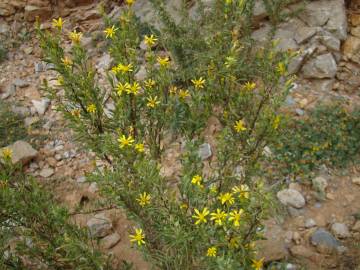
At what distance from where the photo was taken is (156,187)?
2379 millimetres

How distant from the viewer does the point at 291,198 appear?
4078mm

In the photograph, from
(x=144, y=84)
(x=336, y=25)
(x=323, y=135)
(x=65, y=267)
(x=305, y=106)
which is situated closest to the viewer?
(x=144, y=84)

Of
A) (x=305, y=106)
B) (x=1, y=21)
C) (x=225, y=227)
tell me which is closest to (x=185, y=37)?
(x=305, y=106)

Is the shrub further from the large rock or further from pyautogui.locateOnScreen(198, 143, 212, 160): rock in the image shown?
the large rock

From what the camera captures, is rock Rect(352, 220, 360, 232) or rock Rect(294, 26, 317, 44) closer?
rock Rect(352, 220, 360, 232)

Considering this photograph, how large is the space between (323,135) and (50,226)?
2892 millimetres

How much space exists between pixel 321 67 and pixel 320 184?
1580 mm

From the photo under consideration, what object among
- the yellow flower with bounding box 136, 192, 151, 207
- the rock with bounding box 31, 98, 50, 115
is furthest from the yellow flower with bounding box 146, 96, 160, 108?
the rock with bounding box 31, 98, 50, 115

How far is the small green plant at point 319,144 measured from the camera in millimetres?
4316

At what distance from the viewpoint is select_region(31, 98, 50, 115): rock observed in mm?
5188

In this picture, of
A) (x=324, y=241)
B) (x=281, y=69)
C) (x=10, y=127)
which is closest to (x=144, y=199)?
(x=281, y=69)

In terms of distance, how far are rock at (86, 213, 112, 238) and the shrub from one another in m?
1.14

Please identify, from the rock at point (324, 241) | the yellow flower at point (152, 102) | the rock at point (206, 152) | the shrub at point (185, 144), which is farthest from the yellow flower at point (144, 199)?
the rock at point (206, 152)

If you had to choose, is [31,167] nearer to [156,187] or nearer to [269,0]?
[156,187]
